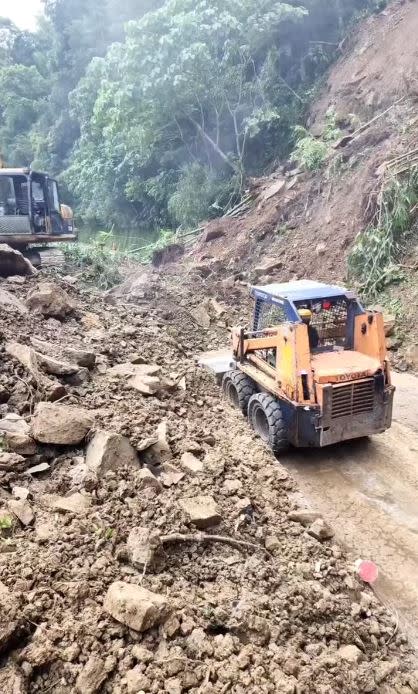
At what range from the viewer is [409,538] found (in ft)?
16.4

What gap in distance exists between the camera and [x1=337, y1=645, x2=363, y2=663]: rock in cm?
310

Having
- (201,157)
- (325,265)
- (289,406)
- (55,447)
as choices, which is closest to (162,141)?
(201,157)

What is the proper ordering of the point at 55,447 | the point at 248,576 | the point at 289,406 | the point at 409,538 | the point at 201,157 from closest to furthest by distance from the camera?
1. the point at 248,576
2. the point at 55,447
3. the point at 409,538
4. the point at 289,406
5. the point at 201,157

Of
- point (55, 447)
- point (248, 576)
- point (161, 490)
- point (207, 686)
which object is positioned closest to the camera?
point (207, 686)

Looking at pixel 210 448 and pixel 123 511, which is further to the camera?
pixel 210 448

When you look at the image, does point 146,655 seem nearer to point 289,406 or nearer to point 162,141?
point 289,406

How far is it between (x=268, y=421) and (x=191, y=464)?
1.95 metres

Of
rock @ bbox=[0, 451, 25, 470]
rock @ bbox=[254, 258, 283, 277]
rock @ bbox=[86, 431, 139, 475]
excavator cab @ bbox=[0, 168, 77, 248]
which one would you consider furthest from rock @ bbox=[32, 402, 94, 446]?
rock @ bbox=[254, 258, 283, 277]

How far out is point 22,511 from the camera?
3398mm

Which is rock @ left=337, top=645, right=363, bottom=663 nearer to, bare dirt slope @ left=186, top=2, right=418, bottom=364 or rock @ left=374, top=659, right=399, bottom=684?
rock @ left=374, top=659, right=399, bottom=684

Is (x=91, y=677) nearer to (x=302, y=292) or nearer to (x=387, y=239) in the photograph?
(x=302, y=292)

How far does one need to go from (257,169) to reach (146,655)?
2047 cm

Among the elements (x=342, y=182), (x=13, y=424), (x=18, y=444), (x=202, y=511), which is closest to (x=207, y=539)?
(x=202, y=511)

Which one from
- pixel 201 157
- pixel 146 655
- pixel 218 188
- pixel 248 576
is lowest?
pixel 248 576
